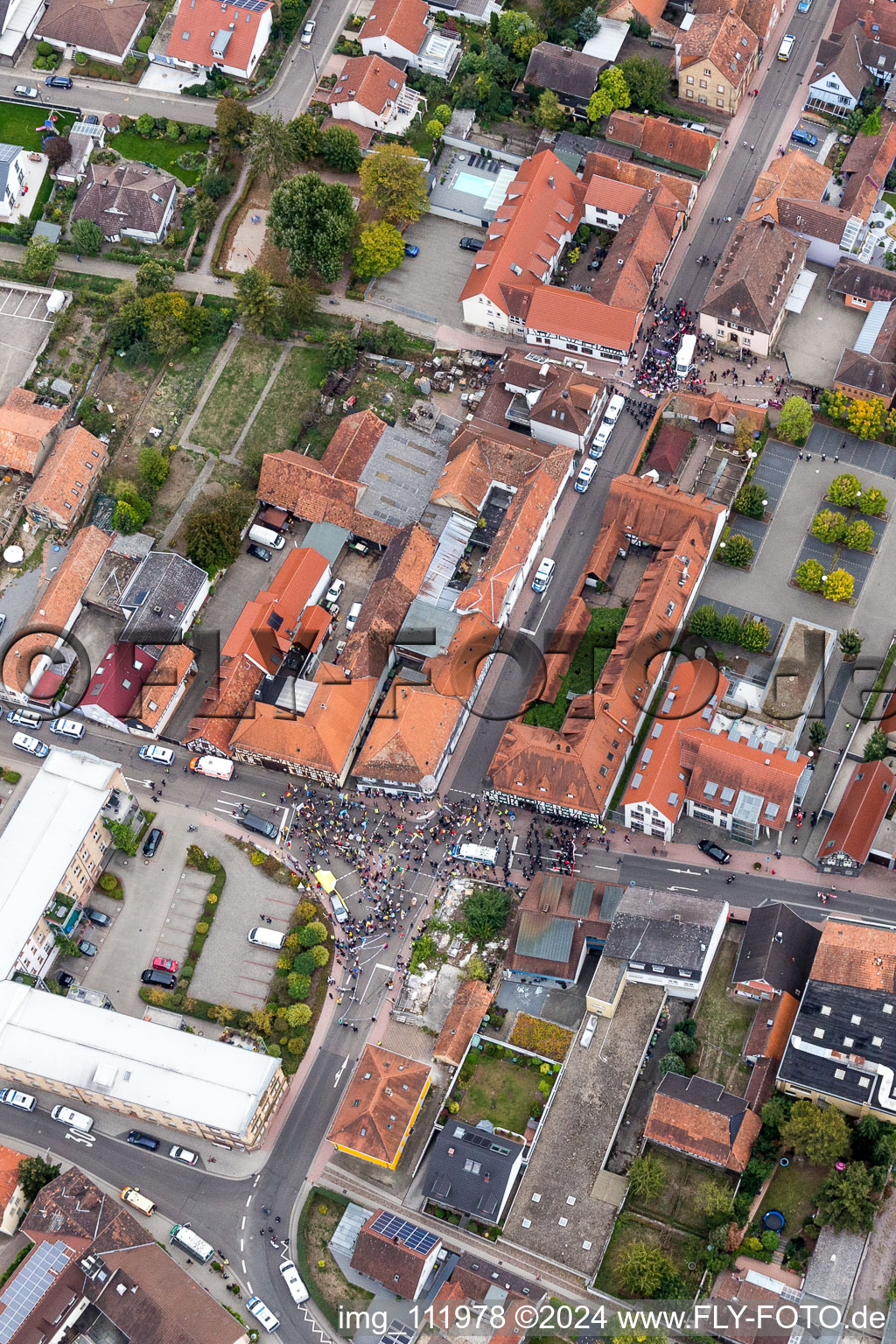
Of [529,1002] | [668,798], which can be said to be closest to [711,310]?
[668,798]

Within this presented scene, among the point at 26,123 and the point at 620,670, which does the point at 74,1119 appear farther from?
the point at 26,123

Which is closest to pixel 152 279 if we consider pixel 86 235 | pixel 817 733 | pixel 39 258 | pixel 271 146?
pixel 86 235

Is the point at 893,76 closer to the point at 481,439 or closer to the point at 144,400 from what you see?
the point at 481,439

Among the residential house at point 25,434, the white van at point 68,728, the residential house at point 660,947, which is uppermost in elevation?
the residential house at point 25,434

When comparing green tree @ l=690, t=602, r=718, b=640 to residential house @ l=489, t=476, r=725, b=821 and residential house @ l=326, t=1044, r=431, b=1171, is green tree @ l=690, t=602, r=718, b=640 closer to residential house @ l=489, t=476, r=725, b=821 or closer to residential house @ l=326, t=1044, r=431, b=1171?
residential house @ l=489, t=476, r=725, b=821

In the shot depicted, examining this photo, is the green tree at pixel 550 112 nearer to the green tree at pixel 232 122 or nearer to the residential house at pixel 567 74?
the residential house at pixel 567 74

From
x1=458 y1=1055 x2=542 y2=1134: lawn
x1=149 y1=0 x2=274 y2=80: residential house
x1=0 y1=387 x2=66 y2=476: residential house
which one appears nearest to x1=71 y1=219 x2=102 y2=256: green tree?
x1=0 y1=387 x2=66 y2=476: residential house

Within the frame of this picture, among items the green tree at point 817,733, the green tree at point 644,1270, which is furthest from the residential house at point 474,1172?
the green tree at point 817,733
